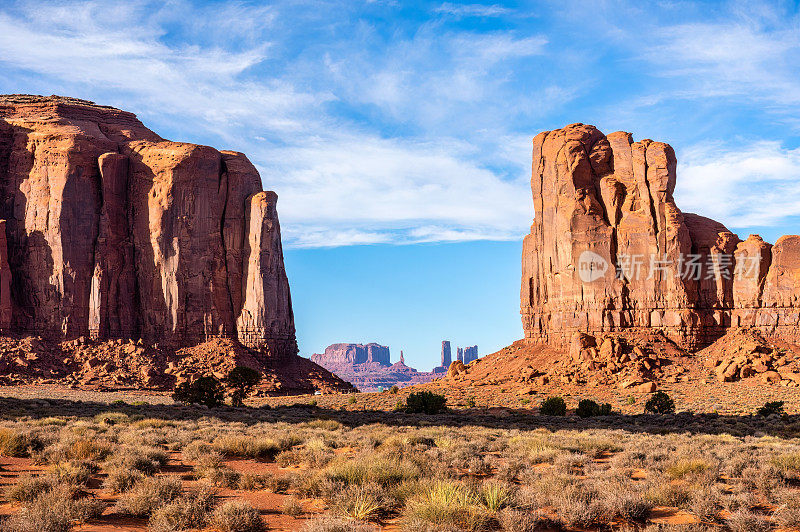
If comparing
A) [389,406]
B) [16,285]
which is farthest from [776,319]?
[16,285]

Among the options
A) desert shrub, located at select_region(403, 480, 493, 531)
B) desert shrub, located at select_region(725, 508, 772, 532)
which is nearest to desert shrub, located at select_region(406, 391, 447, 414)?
desert shrub, located at select_region(403, 480, 493, 531)

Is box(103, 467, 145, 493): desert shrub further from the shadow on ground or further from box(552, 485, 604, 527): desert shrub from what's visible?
the shadow on ground

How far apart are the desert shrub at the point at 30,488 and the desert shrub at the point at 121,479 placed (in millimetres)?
935

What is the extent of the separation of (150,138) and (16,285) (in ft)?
74.6

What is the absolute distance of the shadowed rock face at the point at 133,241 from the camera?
2623 inches

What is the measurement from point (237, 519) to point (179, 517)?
0.86 metres

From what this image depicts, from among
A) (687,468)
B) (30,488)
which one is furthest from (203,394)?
(687,468)

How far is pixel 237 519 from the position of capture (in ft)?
30.0

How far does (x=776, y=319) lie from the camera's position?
179ft

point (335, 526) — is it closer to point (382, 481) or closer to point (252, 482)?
point (382, 481)

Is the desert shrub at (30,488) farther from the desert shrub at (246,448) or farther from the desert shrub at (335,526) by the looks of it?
the desert shrub at (246,448)

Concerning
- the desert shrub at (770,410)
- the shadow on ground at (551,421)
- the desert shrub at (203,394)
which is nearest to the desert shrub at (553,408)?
the shadow on ground at (551,421)

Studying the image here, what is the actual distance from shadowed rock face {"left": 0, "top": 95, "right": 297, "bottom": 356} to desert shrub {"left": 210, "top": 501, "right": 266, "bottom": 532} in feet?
196

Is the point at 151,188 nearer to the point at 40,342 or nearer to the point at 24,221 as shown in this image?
the point at 24,221
